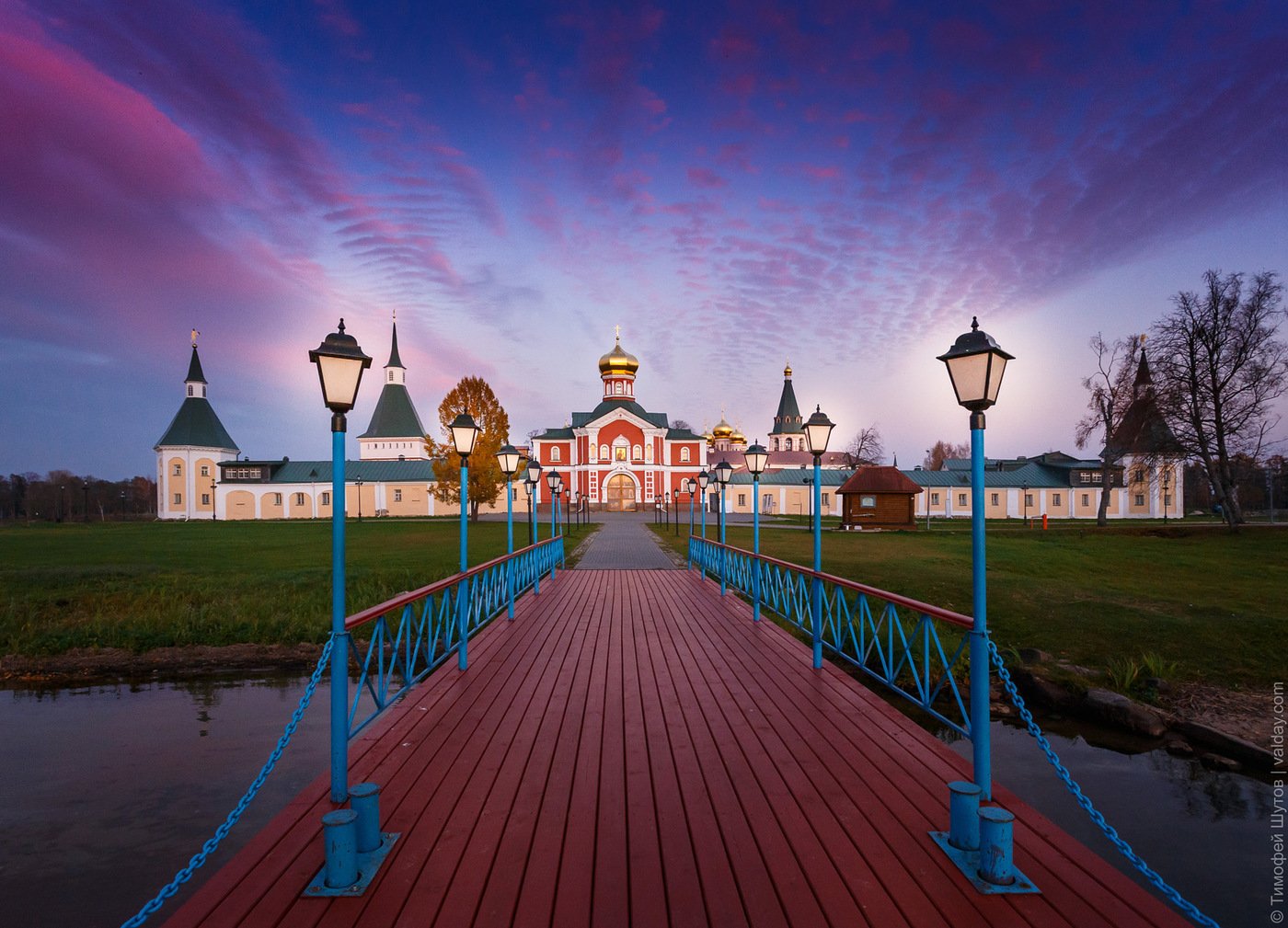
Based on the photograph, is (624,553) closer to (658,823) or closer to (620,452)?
(658,823)

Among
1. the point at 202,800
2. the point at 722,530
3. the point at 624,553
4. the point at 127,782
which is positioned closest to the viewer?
the point at 202,800

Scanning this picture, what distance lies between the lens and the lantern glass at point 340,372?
3.57 meters

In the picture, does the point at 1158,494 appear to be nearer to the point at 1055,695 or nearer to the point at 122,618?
the point at 1055,695

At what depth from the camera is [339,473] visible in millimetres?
3568

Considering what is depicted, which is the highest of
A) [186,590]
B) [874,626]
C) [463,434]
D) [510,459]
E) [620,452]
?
[620,452]

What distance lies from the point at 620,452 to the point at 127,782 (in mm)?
47180

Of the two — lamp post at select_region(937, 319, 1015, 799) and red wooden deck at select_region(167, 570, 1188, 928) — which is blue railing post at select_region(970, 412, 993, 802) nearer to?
lamp post at select_region(937, 319, 1015, 799)

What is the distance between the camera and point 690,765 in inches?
171

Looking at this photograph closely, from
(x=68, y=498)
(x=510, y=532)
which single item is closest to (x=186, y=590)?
(x=510, y=532)

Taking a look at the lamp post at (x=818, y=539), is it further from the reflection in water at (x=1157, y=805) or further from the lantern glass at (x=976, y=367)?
the lantern glass at (x=976, y=367)

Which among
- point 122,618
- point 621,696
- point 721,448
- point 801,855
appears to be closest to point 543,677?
point 621,696

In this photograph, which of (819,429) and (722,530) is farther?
(722,530)

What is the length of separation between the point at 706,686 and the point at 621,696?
A: 0.85 metres

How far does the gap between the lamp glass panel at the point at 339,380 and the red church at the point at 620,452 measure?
48.7 m
